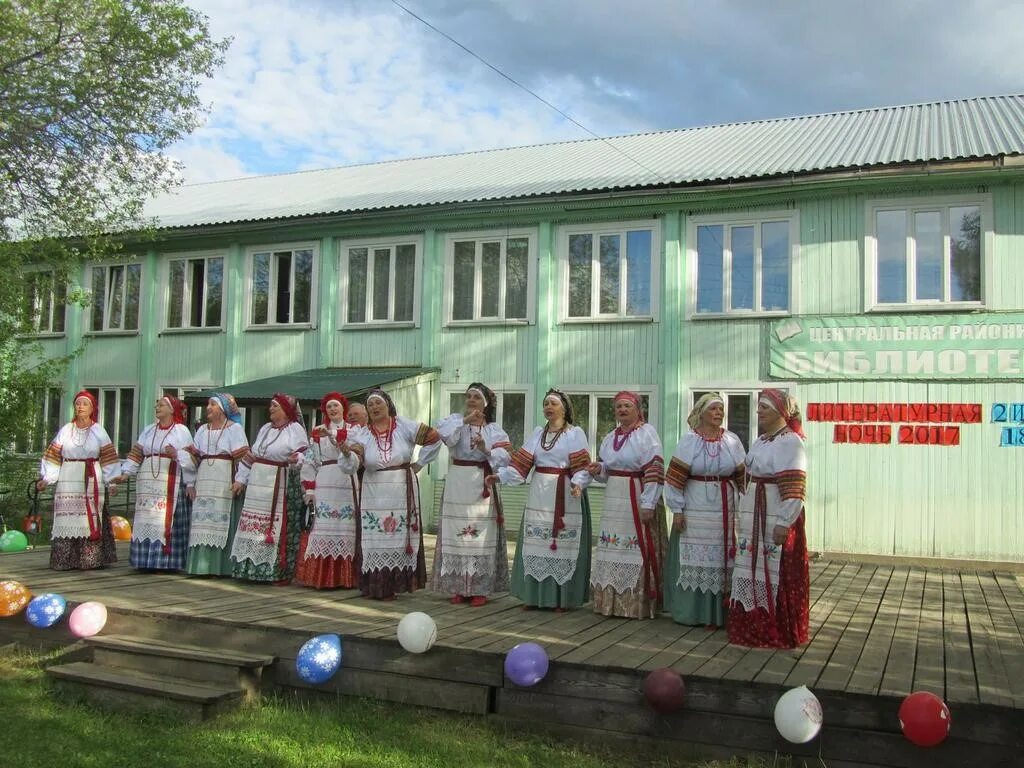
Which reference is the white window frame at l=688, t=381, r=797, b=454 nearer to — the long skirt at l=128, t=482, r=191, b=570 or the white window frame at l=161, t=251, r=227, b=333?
the long skirt at l=128, t=482, r=191, b=570

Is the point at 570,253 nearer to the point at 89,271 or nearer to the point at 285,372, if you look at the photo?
the point at 285,372

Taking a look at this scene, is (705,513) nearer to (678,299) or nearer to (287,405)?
(287,405)

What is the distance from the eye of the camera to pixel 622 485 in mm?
6598

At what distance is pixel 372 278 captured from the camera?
46.6ft

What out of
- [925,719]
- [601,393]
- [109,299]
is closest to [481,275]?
[601,393]

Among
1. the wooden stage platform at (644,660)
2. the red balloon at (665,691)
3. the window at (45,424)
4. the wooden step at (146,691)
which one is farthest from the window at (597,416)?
the window at (45,424)

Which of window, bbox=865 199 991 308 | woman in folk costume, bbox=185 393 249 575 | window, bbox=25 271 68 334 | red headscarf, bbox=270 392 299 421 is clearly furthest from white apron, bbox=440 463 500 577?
window, bbox=25 271 68 334

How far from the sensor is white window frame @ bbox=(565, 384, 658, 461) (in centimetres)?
1227

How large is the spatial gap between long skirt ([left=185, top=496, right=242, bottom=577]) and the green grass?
242 centimetres

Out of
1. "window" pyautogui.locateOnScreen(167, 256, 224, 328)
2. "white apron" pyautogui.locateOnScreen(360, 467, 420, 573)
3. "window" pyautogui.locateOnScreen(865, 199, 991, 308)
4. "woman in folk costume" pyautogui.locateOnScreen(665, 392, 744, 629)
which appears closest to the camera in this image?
"woman in folk costume" pyautogui.locateOnScreen(665, 392, 744, 629)

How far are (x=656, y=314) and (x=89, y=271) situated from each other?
10.6 meters

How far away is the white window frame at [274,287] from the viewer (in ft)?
47.7

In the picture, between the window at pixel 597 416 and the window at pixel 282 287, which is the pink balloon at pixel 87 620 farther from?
the window at pixel 282 287

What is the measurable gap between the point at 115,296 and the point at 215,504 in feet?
32.4
